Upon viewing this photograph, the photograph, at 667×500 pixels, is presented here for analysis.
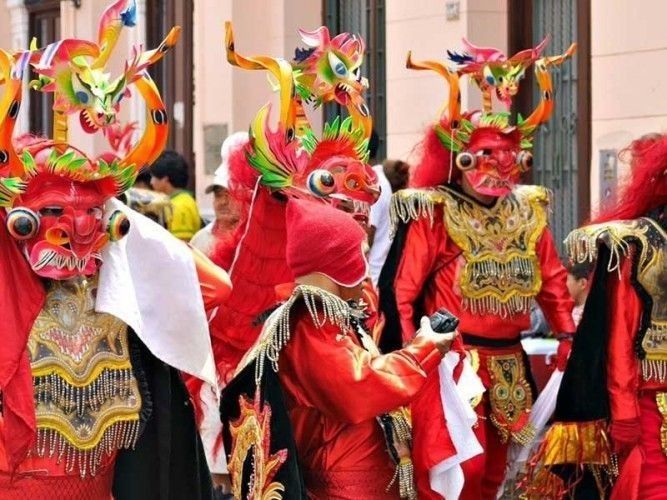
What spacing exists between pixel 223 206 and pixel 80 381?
3307 millimetres

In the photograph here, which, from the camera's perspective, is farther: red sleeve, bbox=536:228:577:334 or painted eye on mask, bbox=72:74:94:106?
red sleeve, bbox=536:228:577:334

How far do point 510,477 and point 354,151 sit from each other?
1896mm

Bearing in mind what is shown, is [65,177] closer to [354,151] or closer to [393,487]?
[393,487]

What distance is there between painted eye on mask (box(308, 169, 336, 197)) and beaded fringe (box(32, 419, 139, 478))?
1.77m

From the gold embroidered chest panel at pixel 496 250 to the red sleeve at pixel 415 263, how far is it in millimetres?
73

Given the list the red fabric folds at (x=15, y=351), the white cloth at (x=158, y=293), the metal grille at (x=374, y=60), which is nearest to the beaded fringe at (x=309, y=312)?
the white cloth at (x=158, y=293)

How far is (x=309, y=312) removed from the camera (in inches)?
197

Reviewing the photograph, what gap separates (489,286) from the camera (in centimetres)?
748

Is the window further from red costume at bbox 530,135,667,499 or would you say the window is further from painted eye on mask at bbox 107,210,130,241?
painted eye on mask at bbox 107,210,130,241

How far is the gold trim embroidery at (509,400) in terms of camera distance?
7465 millimetres

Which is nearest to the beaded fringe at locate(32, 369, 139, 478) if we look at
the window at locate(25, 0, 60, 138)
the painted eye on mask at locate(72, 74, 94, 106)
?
the painted eye on mask at locate(72, 74, 94, 106)

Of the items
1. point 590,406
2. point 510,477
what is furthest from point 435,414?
point 510,477

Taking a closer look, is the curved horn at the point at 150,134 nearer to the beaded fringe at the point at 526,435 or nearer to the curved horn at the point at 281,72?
the curved horn at the point at 281,72

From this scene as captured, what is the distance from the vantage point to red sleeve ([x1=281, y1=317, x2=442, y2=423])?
4.93 meters
